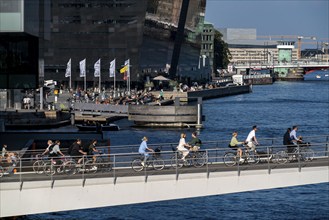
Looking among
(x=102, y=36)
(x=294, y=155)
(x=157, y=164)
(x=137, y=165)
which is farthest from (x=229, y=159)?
(x=102, y=36)

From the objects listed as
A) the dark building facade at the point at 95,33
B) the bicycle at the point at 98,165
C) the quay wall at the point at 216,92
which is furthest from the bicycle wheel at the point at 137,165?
the dark building facade at the point at 95,33

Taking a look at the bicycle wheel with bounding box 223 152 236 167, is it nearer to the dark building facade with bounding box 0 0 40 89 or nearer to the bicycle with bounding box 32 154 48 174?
the bicycle with bounding box 32 154 48 174

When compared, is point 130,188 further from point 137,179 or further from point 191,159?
point 191,159

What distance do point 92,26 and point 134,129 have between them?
200 ft

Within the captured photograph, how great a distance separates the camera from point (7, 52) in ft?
143

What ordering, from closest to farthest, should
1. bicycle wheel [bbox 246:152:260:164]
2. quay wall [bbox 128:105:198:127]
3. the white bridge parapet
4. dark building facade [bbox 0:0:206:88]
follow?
the white bridge parapet
bicycle wheel [bbox 246:152:260:164]
quay wall [bbox 128:105:198:127]
dark building facade [bbox 0:0:206:88]

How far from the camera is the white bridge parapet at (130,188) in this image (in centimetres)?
3122

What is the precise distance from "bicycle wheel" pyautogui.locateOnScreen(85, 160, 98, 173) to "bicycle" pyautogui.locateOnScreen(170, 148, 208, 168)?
2.50m

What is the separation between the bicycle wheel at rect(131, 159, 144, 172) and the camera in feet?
112

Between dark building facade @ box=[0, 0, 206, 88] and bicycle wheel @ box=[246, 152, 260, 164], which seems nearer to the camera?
bicycle wheel @ box=[246, 152, 260, 164]

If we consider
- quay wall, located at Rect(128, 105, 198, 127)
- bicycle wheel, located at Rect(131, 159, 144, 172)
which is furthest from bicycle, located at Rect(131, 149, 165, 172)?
quay wall, located at Rect(128, 105, 198, 127)

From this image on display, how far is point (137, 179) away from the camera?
3259 centimetres

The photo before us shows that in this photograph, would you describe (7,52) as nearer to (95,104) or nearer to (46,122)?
(46,122)

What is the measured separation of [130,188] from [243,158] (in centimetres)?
487
